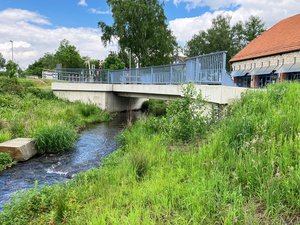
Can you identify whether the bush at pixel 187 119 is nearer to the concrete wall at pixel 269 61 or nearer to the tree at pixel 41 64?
the concrete wall at pixel 269 61

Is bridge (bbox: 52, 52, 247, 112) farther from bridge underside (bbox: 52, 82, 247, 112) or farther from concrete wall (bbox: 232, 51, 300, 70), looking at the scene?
concrete wall (bbox: 232, 51, 300, 70)

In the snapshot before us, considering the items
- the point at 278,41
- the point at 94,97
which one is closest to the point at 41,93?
the point at 94,97

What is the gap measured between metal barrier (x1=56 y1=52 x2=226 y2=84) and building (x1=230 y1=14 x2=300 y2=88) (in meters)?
11.8

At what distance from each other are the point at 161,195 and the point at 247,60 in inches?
1514

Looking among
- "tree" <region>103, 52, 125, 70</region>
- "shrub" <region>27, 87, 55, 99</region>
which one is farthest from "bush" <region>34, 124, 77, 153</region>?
"tree" <region>103, 52, 125, 70</region>

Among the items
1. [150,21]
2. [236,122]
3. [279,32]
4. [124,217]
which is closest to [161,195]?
[124,217]

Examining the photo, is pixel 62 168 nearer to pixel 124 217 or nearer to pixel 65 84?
pixel 124 217

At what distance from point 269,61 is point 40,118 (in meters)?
27.1

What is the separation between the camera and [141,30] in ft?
118

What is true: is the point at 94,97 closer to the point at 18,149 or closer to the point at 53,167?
the point at 18,149

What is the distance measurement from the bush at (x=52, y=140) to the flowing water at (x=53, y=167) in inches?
16.5

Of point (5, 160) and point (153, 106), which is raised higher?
point (153, 106)

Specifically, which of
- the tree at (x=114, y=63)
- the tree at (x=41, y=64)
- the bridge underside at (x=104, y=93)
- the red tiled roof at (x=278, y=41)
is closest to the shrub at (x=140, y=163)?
the bridge underside at (x=104, y=93)

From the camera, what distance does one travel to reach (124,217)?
3.85m
